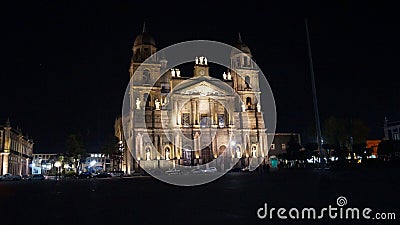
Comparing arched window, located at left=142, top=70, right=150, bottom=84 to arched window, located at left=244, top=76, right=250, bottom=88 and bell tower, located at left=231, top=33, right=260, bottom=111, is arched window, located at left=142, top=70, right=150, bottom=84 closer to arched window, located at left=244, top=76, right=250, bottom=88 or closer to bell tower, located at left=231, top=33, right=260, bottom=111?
bell tower, located at left=231, top=33, right=260, bottom=111

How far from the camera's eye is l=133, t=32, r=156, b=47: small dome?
6931 centimetres

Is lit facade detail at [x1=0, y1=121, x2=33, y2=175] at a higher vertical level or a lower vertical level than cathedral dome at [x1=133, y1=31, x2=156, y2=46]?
lower

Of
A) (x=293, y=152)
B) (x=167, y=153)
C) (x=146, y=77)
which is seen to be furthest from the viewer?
(x=146, y=77)

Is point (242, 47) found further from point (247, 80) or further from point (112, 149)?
point (112, 149)

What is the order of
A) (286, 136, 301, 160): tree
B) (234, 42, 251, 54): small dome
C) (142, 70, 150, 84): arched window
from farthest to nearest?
(234, 42, 251, 54): small dome, (142, 70, 150, 84): arched window, (286, 136, 301, 160): tree

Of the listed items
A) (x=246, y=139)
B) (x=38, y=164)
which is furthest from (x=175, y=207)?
(x=38, y=164)

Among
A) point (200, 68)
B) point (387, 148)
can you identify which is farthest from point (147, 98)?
point (387, 148)

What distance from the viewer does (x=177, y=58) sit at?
245ft

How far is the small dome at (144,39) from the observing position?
6931 centimetres

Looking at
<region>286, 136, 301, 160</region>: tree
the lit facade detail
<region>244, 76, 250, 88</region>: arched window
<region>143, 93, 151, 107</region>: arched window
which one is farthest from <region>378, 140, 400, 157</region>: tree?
the lit facade detail

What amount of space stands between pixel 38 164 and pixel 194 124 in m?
67.2

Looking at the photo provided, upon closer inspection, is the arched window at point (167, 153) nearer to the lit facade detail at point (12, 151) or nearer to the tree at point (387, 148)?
the lit facade detail at point (12, 151)

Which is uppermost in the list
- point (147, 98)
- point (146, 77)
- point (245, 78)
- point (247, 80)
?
point (245, 78)

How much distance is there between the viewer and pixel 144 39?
69500mm
